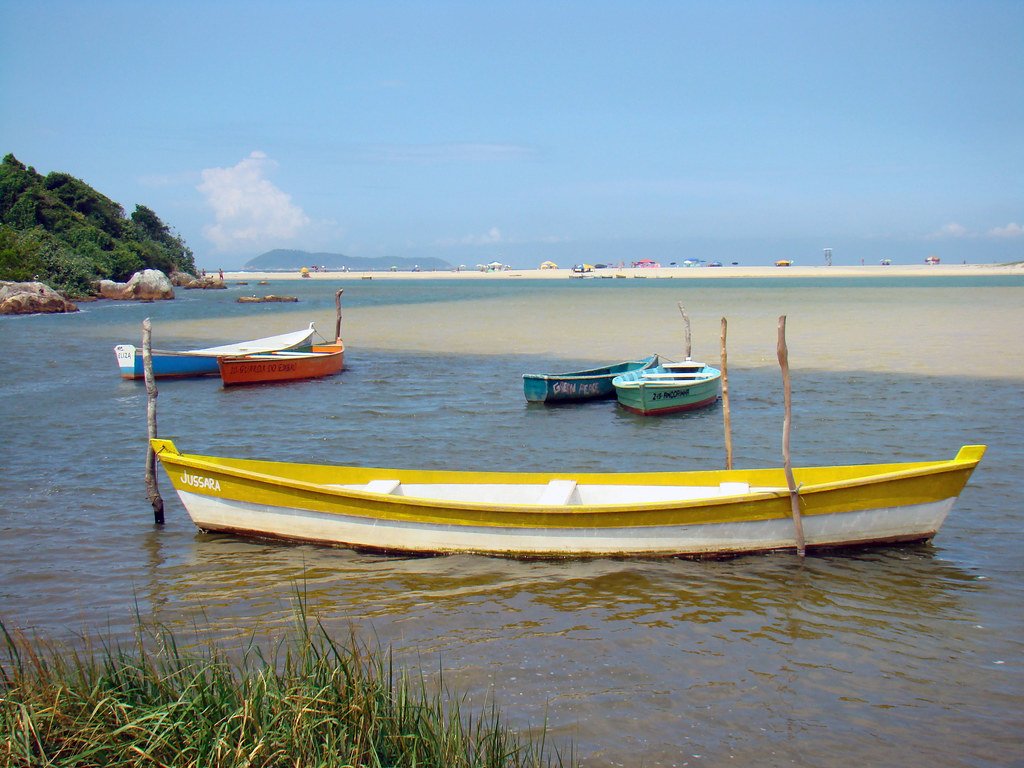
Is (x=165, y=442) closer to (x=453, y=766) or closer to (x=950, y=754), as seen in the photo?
(x=453, y=766)

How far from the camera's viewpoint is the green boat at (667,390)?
742 inches

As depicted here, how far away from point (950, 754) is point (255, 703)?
15.4ft

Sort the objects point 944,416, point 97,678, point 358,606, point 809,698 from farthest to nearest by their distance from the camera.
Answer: point 944,416 → point 358,606 → point 809,698 → point 97,678

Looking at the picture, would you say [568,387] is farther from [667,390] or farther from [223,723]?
[223,723]

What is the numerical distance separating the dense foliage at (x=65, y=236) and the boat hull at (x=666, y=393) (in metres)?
51.3

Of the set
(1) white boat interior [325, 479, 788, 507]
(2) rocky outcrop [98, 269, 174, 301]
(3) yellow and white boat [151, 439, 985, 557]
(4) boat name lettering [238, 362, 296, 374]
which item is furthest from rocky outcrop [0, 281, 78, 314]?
(1) white boat interior [325, 479, 788, 507]

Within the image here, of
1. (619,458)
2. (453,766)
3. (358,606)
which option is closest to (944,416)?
(619,458)

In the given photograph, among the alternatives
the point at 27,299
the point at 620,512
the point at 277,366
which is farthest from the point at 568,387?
the point at 27,299

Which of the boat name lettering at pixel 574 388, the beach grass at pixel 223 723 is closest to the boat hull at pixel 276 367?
the boat name lettering at pixel 574 388

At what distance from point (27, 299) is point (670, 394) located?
47.1m

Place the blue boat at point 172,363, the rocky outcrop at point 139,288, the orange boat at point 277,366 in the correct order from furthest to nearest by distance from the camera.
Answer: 1. the rocky outcrop at point 139,288
2. the blue boat at point 172,363
3. the orange boat at point 277,366

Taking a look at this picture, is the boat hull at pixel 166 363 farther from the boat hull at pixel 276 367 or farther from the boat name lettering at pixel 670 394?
the boat name lettering at pixel 670 394

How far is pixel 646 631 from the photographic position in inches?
315

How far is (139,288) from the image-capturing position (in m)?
70.2
